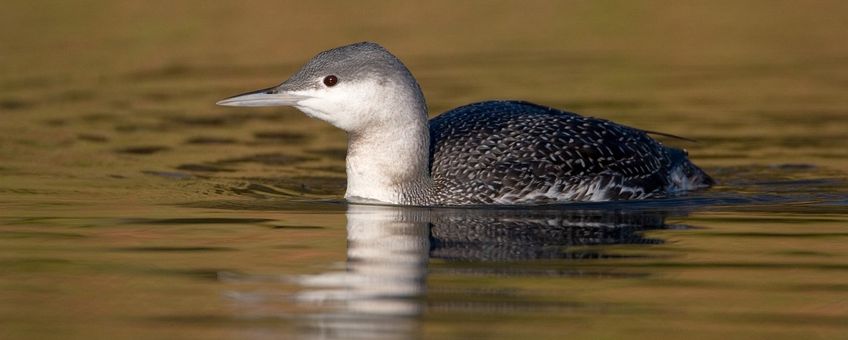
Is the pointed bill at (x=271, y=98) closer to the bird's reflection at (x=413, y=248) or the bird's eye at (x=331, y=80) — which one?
the bird's eye at (x=331, y=80)

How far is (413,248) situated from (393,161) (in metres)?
1.59

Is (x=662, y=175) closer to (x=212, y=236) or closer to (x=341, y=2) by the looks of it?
(x=212, y=236)

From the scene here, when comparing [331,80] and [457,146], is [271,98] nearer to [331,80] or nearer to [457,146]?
[331,80]

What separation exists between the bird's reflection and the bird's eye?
83 cm

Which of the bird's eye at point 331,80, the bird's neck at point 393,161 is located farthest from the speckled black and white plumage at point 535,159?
the bird's eye at point 331,80

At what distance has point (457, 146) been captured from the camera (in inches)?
441

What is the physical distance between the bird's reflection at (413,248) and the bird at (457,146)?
0.23m

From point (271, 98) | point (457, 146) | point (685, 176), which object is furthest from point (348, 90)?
point (685, 176)

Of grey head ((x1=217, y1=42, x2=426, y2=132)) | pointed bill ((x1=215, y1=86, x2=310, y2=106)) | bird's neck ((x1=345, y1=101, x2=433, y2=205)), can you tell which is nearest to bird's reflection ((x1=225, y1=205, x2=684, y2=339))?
bird's neck ((x1=345, y1=101, x2=433, y2=205))

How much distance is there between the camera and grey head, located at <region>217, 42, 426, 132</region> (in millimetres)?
10203

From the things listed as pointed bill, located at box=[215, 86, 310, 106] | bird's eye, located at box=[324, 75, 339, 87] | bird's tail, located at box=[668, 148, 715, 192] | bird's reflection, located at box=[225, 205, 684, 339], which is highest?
bird's eye, located at box=[324, 75, 339, 87]

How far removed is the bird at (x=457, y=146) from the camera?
33.7 ft

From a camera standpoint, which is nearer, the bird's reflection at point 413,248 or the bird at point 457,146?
the bird's reflection at point 413,248

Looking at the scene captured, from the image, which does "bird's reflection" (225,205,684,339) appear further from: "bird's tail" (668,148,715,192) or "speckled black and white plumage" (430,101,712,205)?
"bird's tail" (668,148,715,192)
